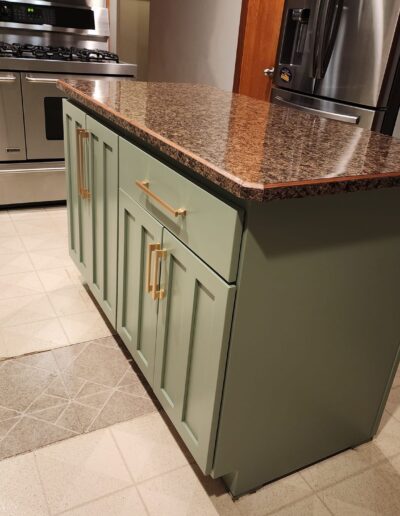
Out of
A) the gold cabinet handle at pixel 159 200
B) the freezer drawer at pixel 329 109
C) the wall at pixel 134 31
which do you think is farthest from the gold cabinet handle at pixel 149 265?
the wall at pixel 134 31

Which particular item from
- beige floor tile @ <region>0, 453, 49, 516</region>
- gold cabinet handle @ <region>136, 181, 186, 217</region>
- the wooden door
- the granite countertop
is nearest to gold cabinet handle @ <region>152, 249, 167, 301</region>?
gold cabinet handle @ <region>136, 181, 186, 217</region>

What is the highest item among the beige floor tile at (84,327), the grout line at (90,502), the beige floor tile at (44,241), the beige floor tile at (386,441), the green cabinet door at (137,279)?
the green cabinet door at (137,279)

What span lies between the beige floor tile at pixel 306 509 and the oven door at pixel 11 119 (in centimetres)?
260

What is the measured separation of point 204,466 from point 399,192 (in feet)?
2.83

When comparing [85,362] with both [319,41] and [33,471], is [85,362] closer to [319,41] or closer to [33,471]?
[33,471]

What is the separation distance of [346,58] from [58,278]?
1.90 m

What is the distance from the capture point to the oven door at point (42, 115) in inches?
116

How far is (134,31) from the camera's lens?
234 inches

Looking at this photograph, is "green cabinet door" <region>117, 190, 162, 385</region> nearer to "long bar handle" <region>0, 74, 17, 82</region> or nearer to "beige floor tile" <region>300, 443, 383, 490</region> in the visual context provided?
"beige floor tile" <region>300, 443, 383, 490</region>

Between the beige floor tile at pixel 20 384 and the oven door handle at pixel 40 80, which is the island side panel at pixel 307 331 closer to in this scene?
the beige floor tile at pixel 20 384

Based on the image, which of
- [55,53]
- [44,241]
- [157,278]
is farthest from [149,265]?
[55,53]

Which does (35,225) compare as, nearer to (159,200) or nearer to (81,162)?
(81,162)

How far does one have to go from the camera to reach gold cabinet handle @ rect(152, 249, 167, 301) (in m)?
1.32

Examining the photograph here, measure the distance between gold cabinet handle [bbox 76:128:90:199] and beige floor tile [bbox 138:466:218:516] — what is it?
114cm
